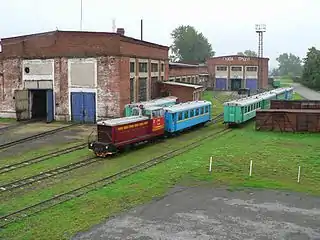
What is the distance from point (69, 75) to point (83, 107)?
9.22 ft

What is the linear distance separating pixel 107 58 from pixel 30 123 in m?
7.99

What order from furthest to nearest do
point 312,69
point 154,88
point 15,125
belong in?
point 312,69
point 154,88
point 15,125

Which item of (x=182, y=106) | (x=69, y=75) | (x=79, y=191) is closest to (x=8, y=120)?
(x=69, y=75)

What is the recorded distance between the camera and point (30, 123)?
34594mm

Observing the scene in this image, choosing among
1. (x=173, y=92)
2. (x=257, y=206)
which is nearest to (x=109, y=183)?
(x=257, y=206)

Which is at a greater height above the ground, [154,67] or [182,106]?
[154,67]

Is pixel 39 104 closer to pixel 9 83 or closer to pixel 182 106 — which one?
pixel 9 83

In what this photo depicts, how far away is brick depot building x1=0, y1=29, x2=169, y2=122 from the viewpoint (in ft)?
111

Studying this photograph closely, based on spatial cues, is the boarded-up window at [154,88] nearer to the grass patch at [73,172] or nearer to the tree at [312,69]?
the grass patch at [73,172]

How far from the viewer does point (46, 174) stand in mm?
18469

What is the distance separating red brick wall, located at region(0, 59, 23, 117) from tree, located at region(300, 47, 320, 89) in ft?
188

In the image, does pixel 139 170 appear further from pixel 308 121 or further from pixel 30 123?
pixel 30 123

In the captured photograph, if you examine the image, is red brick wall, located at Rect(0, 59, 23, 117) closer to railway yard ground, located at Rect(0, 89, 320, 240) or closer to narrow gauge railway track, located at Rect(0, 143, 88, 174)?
railway yard ground, located at Rect(0, 89, 320, 240)

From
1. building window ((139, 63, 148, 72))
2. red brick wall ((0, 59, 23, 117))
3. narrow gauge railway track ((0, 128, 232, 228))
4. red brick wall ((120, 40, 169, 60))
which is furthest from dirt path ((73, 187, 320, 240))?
red brick wall ((0, 59, 23, 117))
